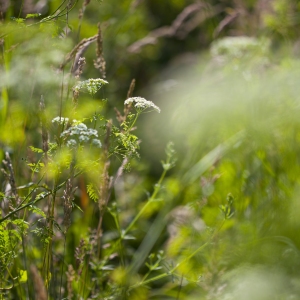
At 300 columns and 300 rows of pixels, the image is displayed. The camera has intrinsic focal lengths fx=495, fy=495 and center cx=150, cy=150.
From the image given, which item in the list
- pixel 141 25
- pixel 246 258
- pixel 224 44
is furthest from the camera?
pixel 141 25

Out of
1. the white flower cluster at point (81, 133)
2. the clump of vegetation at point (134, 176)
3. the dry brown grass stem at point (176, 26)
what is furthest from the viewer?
the dry brown grass stem at point (176, 26)

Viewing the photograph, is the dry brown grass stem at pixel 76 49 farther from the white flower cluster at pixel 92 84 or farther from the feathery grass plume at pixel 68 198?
the feathery grass plume at pixel 68 198

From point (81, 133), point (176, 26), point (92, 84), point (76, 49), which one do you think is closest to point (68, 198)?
point (81, 133)

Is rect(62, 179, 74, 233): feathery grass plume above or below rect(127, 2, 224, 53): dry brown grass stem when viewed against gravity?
above

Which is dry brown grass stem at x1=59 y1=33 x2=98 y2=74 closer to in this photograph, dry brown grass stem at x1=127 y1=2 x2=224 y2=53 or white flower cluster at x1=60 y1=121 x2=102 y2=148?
white flower cluster at x1=60 y1=121 x2=102 y2=148

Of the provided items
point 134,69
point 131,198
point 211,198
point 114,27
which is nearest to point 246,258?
point 211,198

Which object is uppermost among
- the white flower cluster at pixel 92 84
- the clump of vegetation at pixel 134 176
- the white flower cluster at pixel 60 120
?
the white flower cluster at pixel 92 84

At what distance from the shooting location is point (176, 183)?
2.21 metres

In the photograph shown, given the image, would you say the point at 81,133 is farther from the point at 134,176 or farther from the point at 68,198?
the point at 134,176

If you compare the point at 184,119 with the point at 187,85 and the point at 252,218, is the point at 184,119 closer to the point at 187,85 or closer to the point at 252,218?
the point at 252,218

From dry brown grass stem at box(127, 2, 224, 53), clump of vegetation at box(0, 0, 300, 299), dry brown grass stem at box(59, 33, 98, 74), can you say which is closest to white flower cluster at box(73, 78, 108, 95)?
clump of vegetation at box(0, 0, 300, 299)

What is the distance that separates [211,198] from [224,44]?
2.46 ft

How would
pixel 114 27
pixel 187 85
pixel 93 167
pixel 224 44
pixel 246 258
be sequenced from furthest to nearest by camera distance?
pixel 187 85
pixel 114 27
pixel 224 44
pixel 246 258
pixel 93 167

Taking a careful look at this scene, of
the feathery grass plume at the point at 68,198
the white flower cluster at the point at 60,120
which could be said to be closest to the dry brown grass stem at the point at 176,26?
the white flower cluster at the point at 60,120
